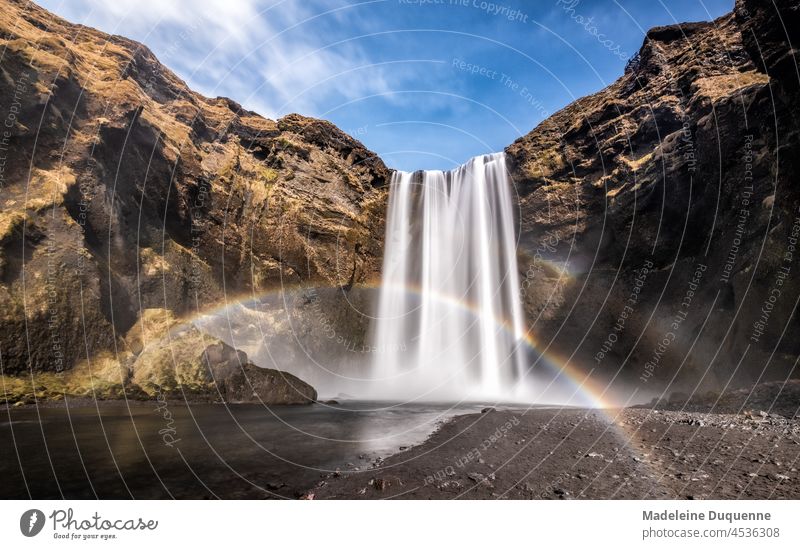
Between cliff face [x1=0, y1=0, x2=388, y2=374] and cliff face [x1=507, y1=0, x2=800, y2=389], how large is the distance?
61.7ft

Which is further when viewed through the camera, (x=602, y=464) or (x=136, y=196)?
(x=136, y=196)

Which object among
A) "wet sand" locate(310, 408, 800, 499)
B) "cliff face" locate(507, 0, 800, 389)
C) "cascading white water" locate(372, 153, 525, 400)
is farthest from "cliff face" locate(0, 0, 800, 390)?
"wet sand" locate(310, 408, 800, 499)

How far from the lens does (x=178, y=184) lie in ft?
102

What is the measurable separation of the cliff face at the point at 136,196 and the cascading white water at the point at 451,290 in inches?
149

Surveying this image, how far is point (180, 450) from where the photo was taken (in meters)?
10.3

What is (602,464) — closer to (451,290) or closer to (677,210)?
(677,210)

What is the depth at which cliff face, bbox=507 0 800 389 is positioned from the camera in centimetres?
1619

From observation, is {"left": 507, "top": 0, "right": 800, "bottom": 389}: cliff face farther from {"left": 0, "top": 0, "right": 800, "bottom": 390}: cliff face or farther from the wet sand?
the wet sand

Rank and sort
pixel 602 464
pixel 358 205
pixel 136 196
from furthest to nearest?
pixel 358 205 < pixel 136 196 < pixel 602 464

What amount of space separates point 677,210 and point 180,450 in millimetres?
30496

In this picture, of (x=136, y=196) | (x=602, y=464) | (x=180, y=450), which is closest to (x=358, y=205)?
(x=136, y=196)

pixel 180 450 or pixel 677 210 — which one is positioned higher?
pixel 677 210

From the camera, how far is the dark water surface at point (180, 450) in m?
7.45

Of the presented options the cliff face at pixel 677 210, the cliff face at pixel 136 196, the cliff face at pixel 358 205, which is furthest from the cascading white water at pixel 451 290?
the cliff face at pixel 136 196
